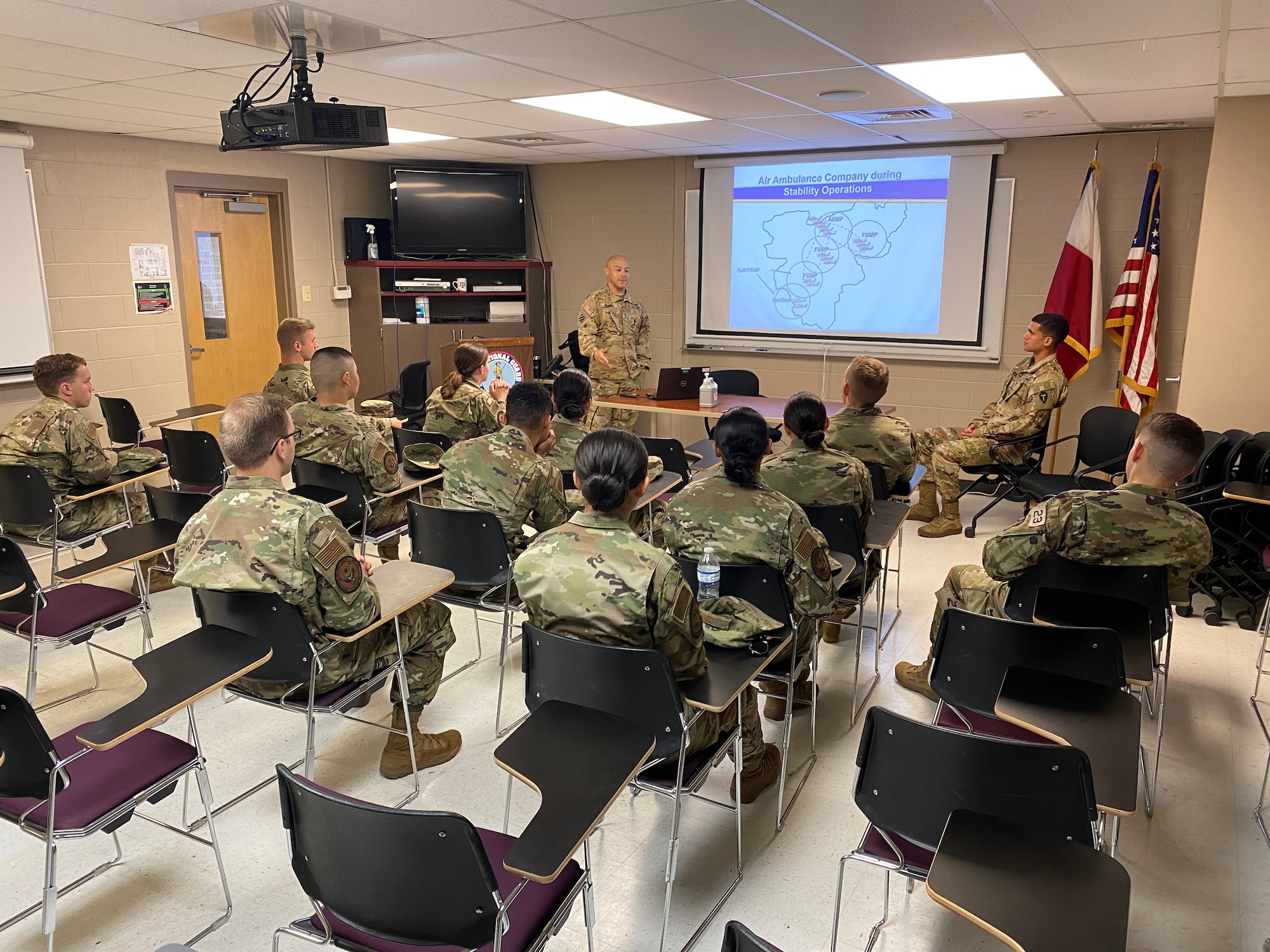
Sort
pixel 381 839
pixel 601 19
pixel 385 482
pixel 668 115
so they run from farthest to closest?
pixel 668 115
pixel 385 482
pixel 601 19
pixel 381 839

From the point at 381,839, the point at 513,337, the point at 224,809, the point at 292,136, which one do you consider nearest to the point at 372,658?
the point at 224,809

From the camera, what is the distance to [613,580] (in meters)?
2.28

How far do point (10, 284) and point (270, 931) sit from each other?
5.24 metres

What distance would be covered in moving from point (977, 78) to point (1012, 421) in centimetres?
234

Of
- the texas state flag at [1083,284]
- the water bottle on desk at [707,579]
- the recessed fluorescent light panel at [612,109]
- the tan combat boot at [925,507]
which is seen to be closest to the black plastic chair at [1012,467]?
the tan combat boot at [925,507]

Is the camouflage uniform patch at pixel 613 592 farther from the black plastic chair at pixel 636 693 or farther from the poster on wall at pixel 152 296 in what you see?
the poster on wall at pixel 152 296

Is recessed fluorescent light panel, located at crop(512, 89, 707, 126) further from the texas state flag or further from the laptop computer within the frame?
the texas state flag

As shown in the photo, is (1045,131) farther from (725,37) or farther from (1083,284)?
(725,37)

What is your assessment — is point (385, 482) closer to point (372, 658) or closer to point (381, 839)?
point (372, 658)

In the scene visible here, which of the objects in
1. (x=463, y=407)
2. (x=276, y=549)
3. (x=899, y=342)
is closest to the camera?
(x=276, y=549)

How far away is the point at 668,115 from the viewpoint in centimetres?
548

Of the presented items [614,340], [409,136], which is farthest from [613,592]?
[409,136]

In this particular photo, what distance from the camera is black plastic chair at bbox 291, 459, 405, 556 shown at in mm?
4273

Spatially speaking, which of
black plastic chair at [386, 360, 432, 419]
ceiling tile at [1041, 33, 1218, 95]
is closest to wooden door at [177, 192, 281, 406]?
black plastic chair at [386, 360, 432, 419]
